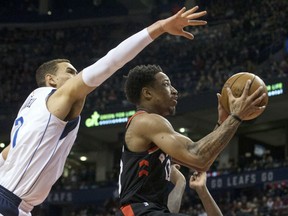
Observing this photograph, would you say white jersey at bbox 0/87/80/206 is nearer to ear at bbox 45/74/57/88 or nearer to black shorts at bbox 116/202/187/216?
ear at bbox 45/74/57/88

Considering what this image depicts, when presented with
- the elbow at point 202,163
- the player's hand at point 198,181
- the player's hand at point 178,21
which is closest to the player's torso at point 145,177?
the elbow at point 202,163

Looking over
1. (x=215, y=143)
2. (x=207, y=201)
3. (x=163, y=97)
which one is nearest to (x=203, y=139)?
(x=215, y=143)

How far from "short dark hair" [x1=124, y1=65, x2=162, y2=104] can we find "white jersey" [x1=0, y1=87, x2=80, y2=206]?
60cm

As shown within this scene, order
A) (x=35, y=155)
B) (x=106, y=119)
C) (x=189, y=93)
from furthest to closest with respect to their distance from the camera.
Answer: (x=106, y=119)
(x=189, y=93)
(x=35, y=155)

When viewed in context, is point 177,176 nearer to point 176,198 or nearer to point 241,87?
point 176,198

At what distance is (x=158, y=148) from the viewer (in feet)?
16.3

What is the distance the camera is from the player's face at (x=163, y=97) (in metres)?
5.18

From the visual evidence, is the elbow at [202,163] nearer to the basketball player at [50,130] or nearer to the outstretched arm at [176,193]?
the basketball player at [50,130]

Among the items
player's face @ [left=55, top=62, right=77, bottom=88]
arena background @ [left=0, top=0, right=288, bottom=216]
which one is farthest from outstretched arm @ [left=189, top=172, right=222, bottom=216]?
arena background @ [left=0, top=0, right=288, bottom=216]

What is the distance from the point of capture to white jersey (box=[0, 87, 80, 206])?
4777mm

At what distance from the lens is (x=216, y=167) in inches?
1019

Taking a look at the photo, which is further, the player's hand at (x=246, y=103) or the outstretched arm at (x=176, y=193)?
the outstretched arm at (x=176, y=193)

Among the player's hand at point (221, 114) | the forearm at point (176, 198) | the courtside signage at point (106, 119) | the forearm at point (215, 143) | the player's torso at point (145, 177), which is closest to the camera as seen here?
the forearm at point (215, 143)

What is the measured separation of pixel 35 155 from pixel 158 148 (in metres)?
0.84
